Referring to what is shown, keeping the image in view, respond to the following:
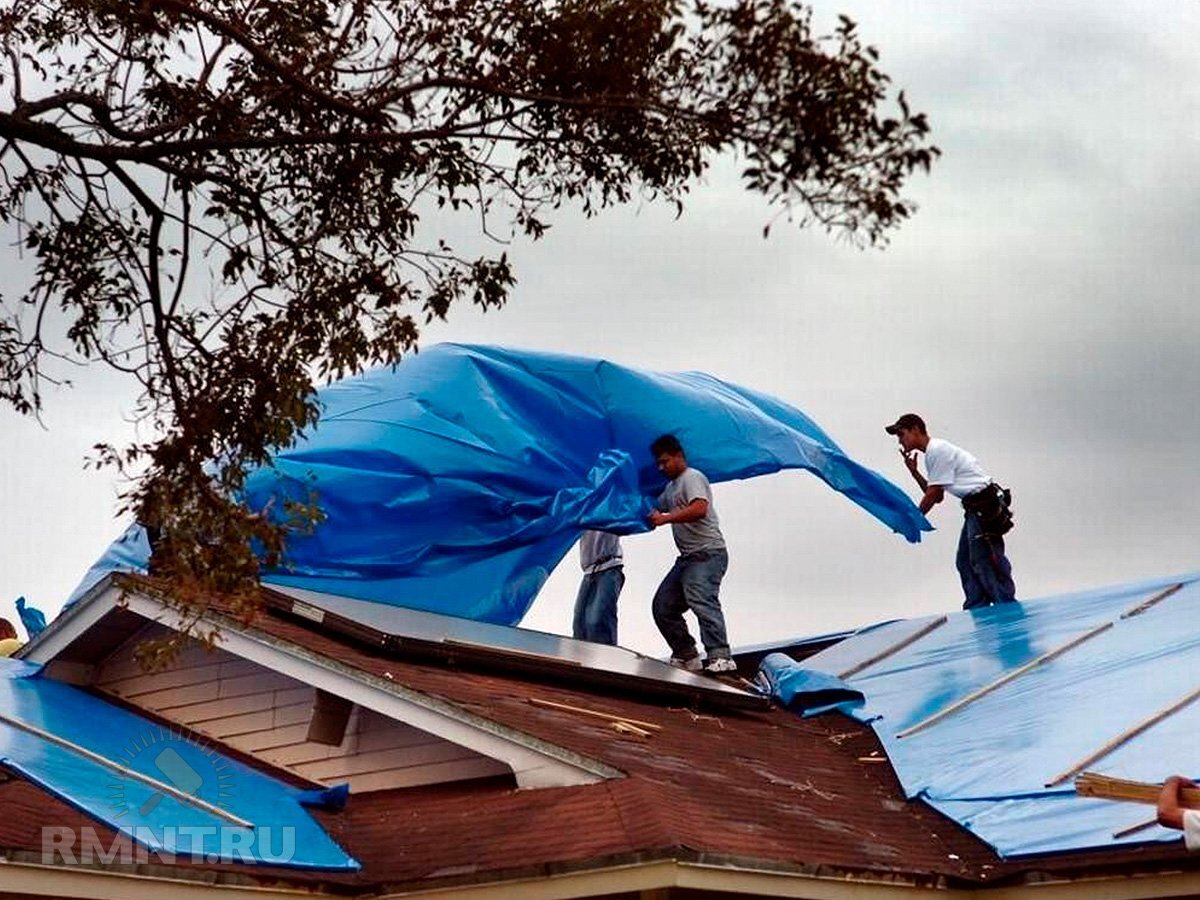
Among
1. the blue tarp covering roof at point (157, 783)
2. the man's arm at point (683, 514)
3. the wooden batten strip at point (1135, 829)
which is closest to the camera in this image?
the blue tarp covering roof at point (157, 783)

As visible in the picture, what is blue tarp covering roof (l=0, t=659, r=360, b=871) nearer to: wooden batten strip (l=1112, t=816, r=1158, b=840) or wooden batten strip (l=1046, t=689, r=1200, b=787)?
wooden batten strip (l=1112, t=816, r=1158, b=840)

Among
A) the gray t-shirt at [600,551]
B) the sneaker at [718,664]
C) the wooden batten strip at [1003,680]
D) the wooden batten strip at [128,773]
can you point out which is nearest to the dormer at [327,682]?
the wooden batten strip at [128,773]

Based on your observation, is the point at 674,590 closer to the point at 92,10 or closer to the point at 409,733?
the point at 409,733

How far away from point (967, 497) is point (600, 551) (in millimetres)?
2719

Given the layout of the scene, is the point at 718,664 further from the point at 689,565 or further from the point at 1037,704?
the point at 1037,704

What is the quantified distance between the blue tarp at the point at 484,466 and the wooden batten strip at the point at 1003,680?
2377mm

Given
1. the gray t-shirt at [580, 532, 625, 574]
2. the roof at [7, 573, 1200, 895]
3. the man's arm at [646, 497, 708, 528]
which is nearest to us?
the roof at [7, 573, 1200, 895]

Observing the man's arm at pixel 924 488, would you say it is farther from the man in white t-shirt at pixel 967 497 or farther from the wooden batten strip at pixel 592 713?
the wooden batten strip at pixel 592 713

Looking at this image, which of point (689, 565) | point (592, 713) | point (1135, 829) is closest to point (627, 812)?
point (592, 713)

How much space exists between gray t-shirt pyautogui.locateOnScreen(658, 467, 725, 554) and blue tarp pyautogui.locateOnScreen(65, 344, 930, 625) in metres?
0.22

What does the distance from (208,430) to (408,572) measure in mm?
4069

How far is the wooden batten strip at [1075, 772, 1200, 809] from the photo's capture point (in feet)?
29.8

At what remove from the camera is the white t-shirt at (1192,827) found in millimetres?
9031

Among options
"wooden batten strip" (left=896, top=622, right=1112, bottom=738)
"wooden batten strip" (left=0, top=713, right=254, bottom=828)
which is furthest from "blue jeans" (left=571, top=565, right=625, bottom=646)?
"wooden batten strip" (left=0, top=713, right=254, bottom=828)
